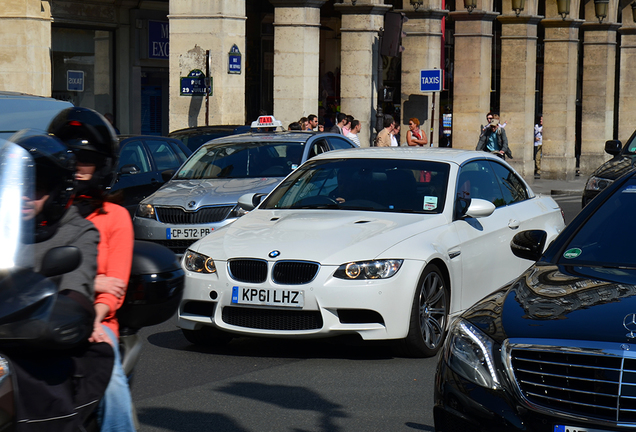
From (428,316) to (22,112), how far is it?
3.63 m

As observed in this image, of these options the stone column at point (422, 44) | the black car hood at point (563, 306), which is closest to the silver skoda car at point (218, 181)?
the black car hood at point (563, 306)

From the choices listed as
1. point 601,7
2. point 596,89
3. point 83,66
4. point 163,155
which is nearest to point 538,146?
point 596,89

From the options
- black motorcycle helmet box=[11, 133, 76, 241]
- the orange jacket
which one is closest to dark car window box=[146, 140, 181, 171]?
the orange jacket

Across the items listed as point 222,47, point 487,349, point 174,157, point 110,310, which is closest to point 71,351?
point 110,310

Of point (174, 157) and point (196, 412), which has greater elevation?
point (174, 157)

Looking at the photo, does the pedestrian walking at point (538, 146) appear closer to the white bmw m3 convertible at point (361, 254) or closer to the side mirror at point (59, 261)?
the white bmw m3 convertible at point (361, 254)

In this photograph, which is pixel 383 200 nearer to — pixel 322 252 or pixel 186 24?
pixel 322 252

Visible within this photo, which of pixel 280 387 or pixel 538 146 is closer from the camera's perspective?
pixel 280 387

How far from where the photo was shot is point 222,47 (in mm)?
19906

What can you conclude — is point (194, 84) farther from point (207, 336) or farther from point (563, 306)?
point (563, 306)

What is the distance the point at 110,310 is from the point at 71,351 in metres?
0.39

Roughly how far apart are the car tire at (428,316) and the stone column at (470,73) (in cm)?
1951

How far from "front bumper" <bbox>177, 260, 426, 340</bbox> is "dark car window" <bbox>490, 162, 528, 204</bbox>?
6.78 feet

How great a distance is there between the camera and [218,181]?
39.7 ft
